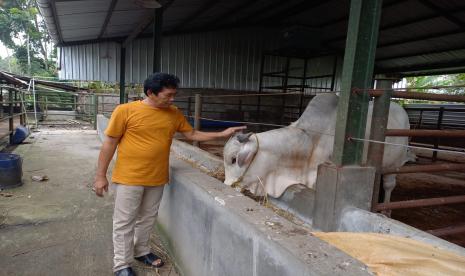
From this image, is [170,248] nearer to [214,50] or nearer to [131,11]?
[131,11]

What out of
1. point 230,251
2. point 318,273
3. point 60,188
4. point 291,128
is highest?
point 291,128

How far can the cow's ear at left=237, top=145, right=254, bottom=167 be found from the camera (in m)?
3.10

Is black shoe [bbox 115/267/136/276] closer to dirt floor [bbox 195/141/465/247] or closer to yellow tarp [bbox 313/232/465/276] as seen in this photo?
yellow tarp [bbox 313/232/465/276]

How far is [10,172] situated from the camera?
13.5ft

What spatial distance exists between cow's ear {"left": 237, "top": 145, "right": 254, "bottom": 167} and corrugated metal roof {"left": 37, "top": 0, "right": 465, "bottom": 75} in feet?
15.1

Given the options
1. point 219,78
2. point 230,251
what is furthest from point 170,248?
point 219,78

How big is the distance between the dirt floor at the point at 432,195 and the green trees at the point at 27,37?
28.1 m

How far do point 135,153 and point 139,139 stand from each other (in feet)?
0.32

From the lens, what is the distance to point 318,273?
110cm

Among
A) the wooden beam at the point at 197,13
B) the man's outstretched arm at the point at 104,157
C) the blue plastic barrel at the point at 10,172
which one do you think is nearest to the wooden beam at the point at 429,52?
the wooden beam at the point at 197,13

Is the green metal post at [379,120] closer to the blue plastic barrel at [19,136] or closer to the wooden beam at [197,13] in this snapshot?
the wooden beam at [197,13]

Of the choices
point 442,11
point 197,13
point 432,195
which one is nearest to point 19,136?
point 197,13

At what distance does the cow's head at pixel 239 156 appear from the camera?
123 inches

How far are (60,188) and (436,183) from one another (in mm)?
5860
